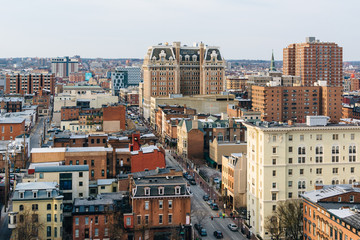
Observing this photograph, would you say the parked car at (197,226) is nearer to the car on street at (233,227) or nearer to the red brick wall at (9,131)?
the car on street at (233,227)

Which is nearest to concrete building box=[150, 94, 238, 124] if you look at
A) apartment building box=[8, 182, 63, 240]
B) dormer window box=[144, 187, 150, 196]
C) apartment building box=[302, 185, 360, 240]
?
dormer window box=[144, 187, 150, 196]

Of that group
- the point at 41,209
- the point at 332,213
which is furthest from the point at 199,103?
the point at 332,213

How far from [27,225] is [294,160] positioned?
33.7m

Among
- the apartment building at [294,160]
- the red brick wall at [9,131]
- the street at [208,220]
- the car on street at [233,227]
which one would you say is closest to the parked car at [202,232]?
the street at [208,220]

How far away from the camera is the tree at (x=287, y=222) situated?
69.3 m

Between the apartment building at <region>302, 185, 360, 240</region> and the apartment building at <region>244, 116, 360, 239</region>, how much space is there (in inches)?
209

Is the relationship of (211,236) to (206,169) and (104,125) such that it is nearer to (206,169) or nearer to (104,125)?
(206,169)

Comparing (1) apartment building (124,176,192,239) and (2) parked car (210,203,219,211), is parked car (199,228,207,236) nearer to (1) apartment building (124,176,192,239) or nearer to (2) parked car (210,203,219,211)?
(1) apartment building (124,176,192,239)

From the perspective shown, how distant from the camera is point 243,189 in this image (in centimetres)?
8600

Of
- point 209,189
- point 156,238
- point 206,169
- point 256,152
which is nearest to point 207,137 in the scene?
point 206,169

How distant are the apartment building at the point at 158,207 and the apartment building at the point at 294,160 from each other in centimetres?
1036

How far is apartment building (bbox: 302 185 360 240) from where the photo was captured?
185 feet

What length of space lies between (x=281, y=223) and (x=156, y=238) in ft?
49.1

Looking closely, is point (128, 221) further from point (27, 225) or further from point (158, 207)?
point (27, 225)
